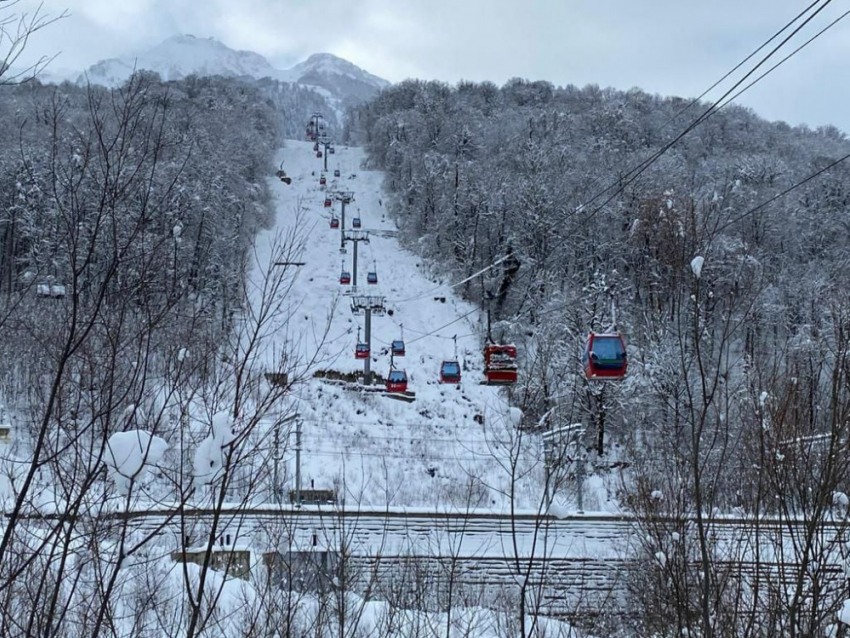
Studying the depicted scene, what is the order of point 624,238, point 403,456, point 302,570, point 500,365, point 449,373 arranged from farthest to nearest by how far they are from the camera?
1. point 624,238
2. point 403,456
3. point 449,373
4. point 500,365
5. point 302,570

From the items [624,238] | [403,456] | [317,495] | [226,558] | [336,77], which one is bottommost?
[317,495]

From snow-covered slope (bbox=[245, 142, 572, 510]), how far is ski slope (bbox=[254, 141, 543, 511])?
5 centimetres

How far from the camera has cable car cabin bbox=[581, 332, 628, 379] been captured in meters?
8.55

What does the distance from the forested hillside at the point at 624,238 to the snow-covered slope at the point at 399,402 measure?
1750 millimetres

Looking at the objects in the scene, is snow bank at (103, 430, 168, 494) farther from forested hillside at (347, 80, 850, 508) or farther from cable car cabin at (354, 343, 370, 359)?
cable car cabin at (354, 343, 370, 359)

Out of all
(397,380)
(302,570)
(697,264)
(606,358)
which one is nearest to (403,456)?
(397,380)

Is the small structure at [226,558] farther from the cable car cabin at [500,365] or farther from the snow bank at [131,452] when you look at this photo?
the cable car cabin at [500,365]

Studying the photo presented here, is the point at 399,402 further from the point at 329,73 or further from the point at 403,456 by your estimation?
the point at 329,73

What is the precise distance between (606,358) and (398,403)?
46.7ft

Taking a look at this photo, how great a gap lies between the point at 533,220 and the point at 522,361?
27.4ft

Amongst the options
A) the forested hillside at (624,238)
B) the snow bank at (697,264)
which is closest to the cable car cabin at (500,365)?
the forested hillside at (624,238)

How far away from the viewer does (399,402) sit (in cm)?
2233

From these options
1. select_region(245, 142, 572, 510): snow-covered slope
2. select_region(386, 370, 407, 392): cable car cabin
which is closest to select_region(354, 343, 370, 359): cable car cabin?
select_region(245, 142, 572, 510): snow-covered slope

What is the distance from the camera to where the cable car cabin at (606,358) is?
855cm
